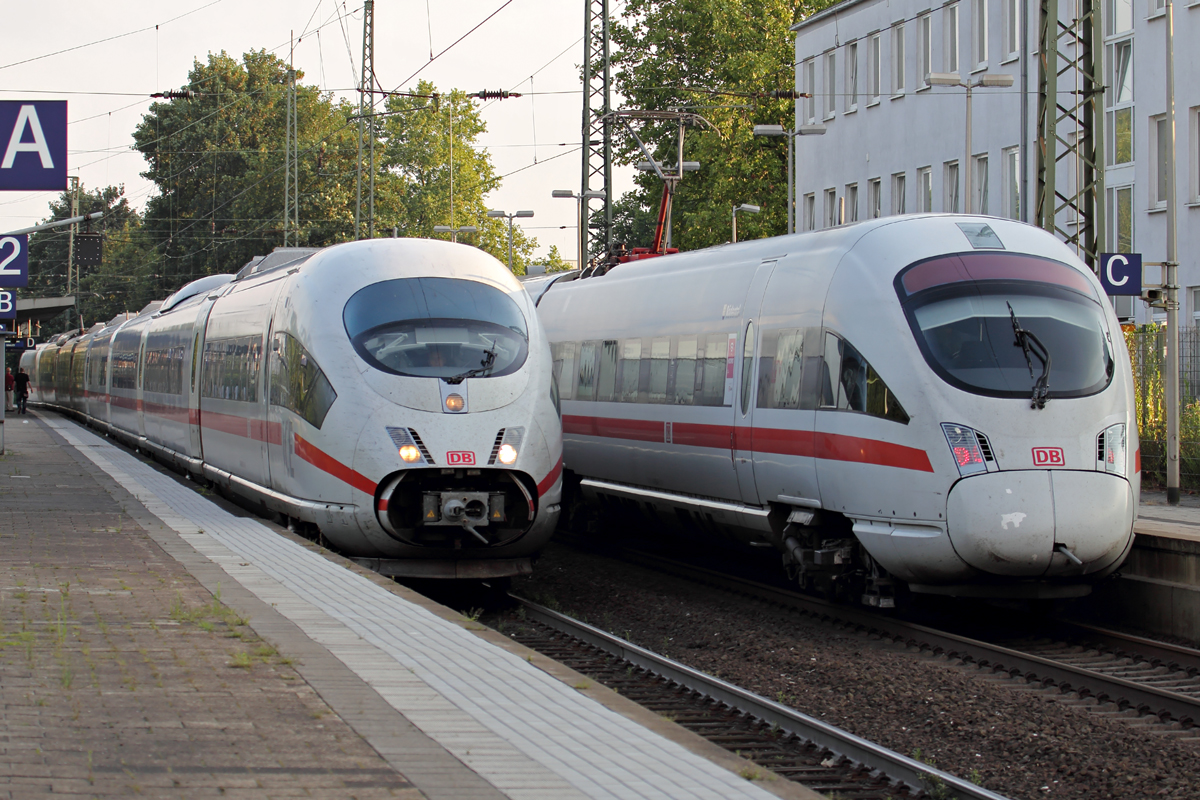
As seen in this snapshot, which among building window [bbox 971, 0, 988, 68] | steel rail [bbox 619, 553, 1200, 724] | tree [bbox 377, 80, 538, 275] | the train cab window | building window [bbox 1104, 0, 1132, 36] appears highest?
tree [bbox 377, 80, 538, 275]

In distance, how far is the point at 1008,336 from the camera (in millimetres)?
11383

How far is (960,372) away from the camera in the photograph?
11156 millimetres

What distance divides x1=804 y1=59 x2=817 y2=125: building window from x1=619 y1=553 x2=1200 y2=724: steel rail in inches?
1599

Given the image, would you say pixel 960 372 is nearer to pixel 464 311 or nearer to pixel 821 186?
pixel 464 311

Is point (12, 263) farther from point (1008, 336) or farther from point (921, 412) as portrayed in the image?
point (1008, 336)

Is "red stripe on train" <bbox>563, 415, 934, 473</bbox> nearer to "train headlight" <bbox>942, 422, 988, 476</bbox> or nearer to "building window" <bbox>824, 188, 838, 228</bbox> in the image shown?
"train headlight" <bbox>942, 422, 988, 476</bbox>

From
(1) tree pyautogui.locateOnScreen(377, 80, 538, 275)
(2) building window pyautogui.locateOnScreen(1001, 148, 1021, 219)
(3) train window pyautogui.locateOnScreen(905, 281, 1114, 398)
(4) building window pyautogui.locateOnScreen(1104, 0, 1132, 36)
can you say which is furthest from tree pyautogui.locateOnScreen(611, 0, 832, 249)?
(3) train window pyautogui.locateOnScreen(905, 281, 1114, 398)

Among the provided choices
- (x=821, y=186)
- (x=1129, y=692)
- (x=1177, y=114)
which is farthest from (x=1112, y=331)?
(x=821, y=186)

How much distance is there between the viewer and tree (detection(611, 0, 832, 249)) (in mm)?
58125

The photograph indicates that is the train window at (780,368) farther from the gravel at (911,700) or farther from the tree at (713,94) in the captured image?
the tree at (713,94)

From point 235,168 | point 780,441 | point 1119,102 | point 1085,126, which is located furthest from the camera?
point 235,168

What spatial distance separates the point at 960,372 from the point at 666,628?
11.2 feet

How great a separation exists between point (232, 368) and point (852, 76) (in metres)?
34.7

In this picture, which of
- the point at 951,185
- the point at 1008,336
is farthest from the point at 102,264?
the point at 1008,336
